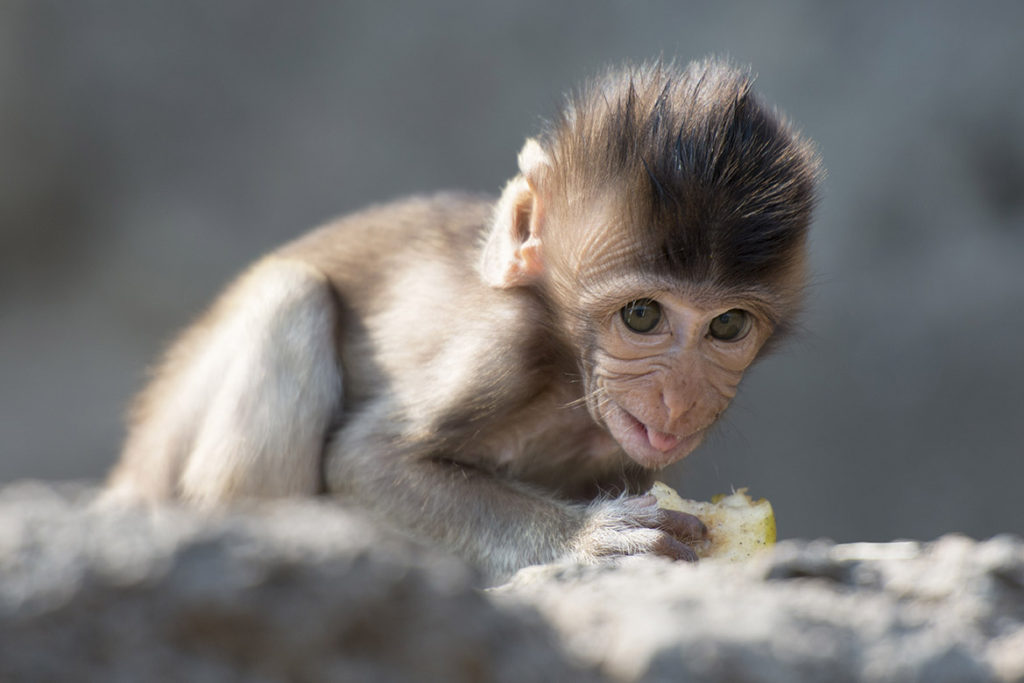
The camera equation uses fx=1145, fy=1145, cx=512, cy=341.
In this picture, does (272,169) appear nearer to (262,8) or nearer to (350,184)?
(350,184)

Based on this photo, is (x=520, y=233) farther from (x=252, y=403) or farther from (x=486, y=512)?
(x=252, y=403)

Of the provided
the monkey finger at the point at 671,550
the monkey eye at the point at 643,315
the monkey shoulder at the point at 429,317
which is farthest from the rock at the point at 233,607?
the monkey shoulder at the point at 429,317

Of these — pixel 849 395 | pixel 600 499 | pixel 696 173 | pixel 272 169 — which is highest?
pixel 272 169

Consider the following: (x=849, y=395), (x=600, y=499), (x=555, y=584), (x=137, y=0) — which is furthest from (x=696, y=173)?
(x=137, y=0)

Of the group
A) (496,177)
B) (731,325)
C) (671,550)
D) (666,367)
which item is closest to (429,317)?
(666,367)

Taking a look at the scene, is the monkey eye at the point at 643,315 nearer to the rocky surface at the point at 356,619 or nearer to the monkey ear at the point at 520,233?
the monkey ear at the point at 520,233

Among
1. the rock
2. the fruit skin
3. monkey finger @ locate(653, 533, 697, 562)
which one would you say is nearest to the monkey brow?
the fruit skin
